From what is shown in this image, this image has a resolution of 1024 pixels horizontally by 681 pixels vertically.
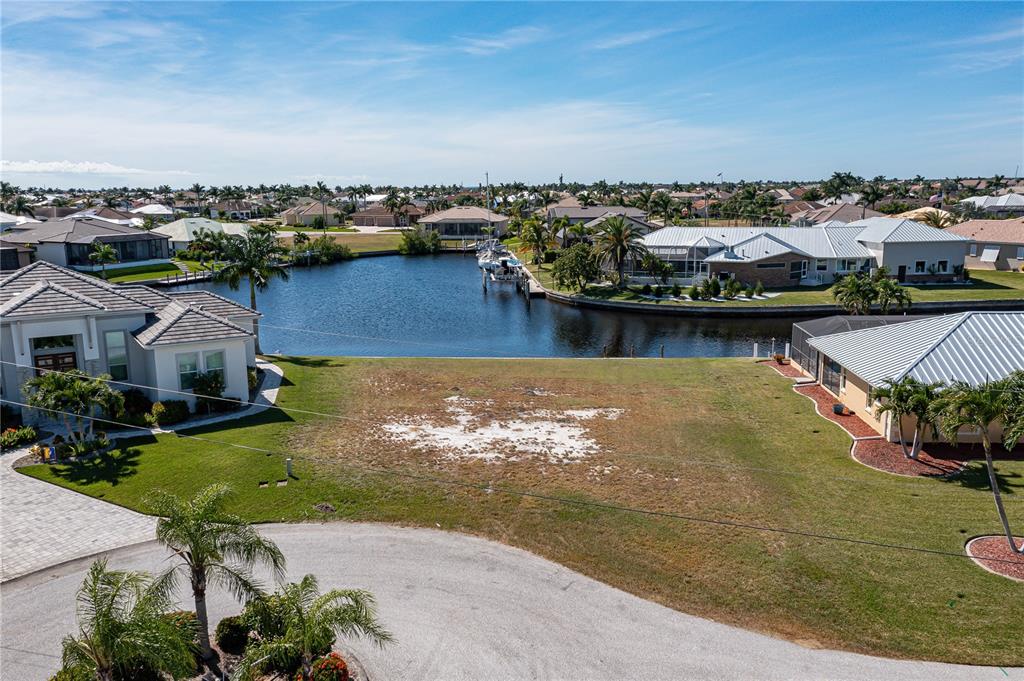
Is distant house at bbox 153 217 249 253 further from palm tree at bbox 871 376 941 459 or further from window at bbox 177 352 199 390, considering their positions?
palm tree at bbox 871 376 941 459

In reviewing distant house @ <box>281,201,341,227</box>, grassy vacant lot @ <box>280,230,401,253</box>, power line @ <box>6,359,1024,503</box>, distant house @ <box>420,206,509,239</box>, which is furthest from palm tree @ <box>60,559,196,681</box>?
distant house @ <box>281,201,341,227</box>

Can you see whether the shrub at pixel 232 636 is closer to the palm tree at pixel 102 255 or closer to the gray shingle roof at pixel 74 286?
the gray shingle roof at pixel 74 286

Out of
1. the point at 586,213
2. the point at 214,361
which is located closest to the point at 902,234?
the point at 586,213

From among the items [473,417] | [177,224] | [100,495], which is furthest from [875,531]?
[177,224]

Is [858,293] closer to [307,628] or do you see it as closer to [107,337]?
[107,337]

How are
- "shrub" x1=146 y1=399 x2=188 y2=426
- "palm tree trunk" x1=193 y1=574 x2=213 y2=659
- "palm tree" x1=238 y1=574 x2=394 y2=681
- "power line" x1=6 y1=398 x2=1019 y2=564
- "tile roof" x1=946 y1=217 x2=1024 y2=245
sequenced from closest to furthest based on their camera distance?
"palm tree" x1=238 y1=574 x2=394 y2=681
"palm tree trunk" x1=193 y1=574 x2=213 y2=659
"power line" x1=6 y1=398 x2=1019 y2=564
"shrub" x1=146 y1=399 x2=188 y2=426
"tile roof" x1=946 y1=217 x2=1024 y2=245

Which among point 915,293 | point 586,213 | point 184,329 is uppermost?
point 586,213

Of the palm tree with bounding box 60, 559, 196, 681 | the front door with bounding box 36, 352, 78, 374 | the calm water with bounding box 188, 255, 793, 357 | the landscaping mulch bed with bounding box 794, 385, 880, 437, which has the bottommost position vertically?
the calm water with bounding box 188, 255, 793, 357
